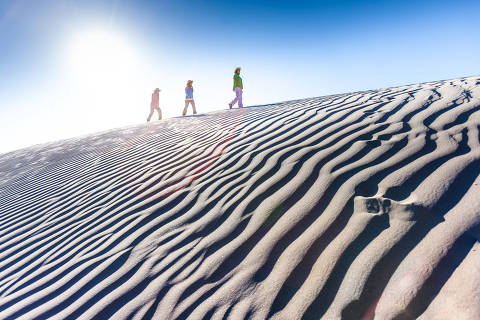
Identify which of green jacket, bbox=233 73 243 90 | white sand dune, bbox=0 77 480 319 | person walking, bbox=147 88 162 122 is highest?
green jacket, bbox=233 73 243 90

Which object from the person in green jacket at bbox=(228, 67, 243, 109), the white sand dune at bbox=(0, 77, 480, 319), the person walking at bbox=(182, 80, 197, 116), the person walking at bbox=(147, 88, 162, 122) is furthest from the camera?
the person walking at bbox=(147, 88, 162, 122)

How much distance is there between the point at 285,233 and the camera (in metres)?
1.87

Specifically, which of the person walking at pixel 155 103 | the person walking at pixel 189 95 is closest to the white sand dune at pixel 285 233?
the person walking at pixel 189 95

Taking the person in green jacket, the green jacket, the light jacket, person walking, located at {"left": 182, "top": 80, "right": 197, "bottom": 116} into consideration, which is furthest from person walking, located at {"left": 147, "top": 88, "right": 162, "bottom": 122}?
the green jacket

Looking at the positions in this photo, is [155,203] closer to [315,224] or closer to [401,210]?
[315,224]

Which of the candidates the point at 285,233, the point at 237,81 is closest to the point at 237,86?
the point at 237,81

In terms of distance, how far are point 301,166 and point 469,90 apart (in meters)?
3.23

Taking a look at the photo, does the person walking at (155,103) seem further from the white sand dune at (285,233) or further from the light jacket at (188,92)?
the white sand dune at (285,233)

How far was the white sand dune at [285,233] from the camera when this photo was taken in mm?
1385

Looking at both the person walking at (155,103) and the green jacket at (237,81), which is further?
the person walking at (155,103)

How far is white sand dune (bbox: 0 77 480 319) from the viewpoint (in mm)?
1385

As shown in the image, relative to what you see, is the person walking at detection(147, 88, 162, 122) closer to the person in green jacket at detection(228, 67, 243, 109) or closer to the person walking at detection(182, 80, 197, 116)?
the person walking at detection(182, 80, 197, 116)

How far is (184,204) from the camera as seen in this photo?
8.90 ft

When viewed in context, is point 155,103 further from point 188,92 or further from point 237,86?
point 237,86
